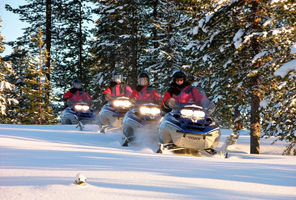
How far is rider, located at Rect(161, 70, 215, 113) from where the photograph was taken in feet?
24.8

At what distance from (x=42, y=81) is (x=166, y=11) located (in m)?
11.3

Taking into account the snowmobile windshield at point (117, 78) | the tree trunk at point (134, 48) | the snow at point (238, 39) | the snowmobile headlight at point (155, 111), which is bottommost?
the snowmobile headlight at point (155, 111)

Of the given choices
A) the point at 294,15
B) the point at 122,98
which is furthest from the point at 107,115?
the point at 294,15

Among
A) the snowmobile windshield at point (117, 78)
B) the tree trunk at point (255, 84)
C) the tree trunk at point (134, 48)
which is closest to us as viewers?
the tree trunk at point (255, 84)

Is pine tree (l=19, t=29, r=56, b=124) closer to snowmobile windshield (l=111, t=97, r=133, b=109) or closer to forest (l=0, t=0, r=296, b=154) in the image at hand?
forest (l=0, t=0, r=296, b=154)

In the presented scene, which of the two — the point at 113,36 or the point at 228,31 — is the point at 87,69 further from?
the point at 228,31

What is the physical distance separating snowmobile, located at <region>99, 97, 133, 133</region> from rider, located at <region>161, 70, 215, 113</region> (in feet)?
11.5

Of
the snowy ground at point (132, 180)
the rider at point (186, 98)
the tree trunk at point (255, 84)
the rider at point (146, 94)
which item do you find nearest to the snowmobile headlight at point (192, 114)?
the rider at point (186, 98)

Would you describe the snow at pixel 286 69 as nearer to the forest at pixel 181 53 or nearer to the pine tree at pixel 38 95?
the forest at pixel 181 53

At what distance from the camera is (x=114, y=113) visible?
38.1ft

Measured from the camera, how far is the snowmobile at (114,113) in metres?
11.5

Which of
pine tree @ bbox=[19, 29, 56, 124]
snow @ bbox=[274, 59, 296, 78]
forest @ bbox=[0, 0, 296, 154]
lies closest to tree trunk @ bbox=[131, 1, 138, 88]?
forest @ bbox=[0, 0, 296, 154]

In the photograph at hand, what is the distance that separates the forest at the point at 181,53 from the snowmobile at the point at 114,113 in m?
1.41

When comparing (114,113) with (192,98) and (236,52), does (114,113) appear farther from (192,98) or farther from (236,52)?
(236,52)
